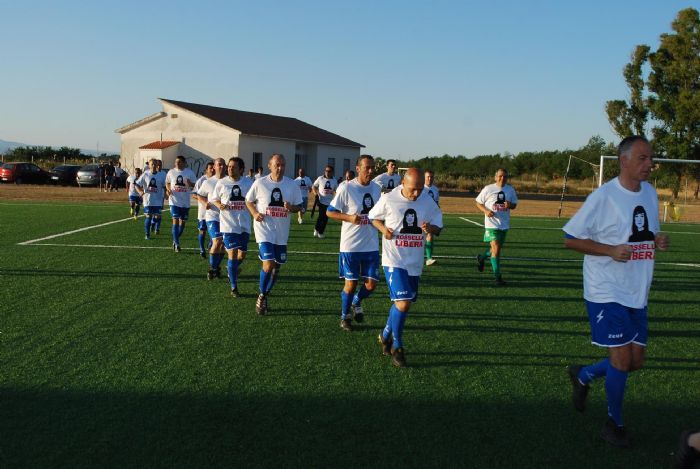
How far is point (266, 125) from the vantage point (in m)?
51.9

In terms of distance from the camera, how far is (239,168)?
9766mm

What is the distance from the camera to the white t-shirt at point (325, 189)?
1766 centimetres

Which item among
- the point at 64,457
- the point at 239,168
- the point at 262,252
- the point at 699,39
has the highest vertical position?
the point at 699,39

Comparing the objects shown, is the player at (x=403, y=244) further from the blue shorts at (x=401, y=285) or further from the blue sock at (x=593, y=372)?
the blue sock at (x=593, y=372)

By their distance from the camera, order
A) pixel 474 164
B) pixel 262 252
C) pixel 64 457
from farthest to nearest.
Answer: pixel 474 164 → pixel 262 252 → pixel 64 457

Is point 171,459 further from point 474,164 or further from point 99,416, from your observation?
point 474,164

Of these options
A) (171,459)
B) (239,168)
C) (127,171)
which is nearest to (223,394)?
(171,459)

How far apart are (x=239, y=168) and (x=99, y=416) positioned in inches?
219

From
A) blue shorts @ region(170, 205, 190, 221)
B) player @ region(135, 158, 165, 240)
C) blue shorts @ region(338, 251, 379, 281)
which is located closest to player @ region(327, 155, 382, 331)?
blue shorts @ region(338, 251, 379, 281)

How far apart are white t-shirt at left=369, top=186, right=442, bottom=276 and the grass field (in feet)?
3.27

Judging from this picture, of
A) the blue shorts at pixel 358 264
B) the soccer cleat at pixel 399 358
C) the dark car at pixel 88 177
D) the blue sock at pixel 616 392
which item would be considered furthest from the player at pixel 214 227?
the dark car at pixel 88 177

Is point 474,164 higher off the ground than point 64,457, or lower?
higher

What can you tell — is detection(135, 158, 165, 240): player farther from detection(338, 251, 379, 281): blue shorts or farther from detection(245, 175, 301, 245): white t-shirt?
detection(338, 251, 379, 281): blue shorts

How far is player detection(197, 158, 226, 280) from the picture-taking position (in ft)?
34.8
